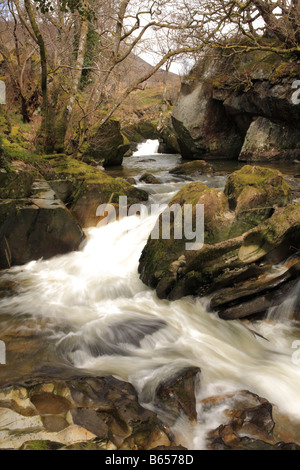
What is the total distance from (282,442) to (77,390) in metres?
1.90

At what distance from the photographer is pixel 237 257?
5094 millimetres

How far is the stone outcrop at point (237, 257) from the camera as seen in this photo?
5.03 metres

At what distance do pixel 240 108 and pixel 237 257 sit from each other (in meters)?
12.3

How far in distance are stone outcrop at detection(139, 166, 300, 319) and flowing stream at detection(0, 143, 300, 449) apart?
0.27 m

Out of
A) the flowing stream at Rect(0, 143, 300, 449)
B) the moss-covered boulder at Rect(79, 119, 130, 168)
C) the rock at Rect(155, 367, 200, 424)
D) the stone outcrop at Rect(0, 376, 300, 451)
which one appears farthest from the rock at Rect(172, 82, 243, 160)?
the stone outcrop at Rect(0, 376, 300, 451)

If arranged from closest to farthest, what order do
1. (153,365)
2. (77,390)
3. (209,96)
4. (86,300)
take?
1. (77,390)
2. (153,365)
3. (86,300)
4. (209,96)

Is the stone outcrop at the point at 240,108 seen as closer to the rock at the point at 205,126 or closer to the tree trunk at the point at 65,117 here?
→ the rock at the point at 205,126

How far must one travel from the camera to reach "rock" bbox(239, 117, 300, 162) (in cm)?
1441

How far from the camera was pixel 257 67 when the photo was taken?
559 inches

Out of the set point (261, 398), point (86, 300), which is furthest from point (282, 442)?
point (86, 300)

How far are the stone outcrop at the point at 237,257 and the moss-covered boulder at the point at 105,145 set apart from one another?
277 inches

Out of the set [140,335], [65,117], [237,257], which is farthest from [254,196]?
[65,117]

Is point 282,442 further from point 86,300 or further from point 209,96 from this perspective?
point 209,96

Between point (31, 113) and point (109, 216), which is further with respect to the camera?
point (31, 113)
